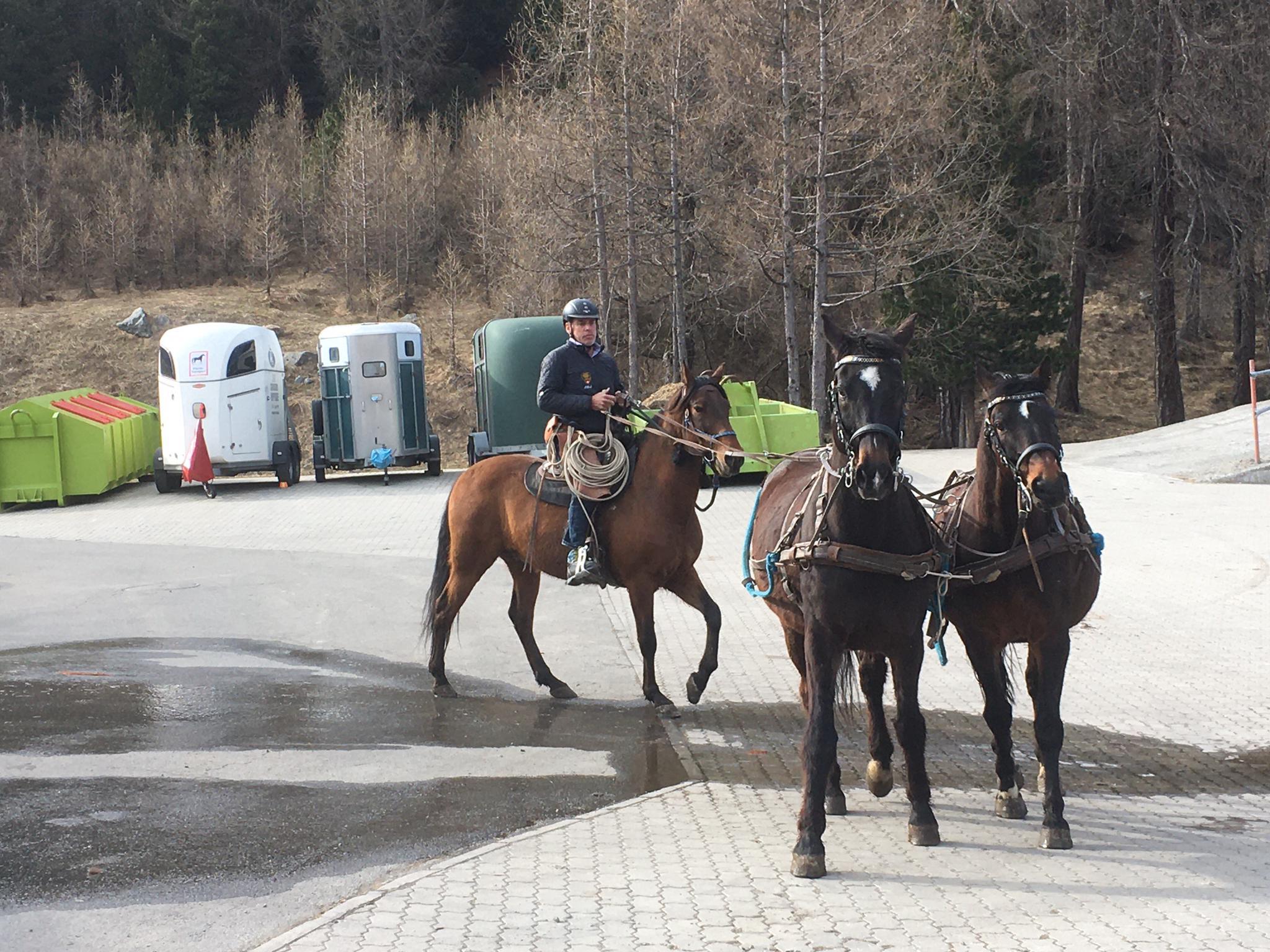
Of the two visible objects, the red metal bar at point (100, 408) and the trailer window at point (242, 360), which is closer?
the trailer window at point (242, 360)

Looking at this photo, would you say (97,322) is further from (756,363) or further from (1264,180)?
(1264,180)

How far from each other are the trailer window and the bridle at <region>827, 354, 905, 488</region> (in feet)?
64.7

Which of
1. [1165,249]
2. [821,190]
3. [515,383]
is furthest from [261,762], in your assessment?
[1165,249]

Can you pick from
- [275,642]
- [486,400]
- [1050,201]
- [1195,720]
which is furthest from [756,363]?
[1195,720]

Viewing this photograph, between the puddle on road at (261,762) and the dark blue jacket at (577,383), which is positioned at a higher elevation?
the dark blue jacket at (577,383)

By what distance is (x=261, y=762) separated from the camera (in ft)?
24.8

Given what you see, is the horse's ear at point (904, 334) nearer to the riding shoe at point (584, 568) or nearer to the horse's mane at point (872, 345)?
the horse's mane at point (872, 345)

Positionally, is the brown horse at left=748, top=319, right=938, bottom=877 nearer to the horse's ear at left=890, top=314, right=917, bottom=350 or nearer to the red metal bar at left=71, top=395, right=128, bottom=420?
the horse's ear at left=890, top=314, right=917, bottom=350

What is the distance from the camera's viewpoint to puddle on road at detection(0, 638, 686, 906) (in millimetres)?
5852

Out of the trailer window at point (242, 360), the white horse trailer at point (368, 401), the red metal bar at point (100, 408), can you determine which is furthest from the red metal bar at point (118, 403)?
the white horse trailer at point (368, 401)

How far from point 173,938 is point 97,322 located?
40.0 m

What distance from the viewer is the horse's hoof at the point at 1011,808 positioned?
632 centimetres

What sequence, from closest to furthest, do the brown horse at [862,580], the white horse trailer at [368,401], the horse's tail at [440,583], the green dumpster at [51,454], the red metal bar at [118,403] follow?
1. the brown horse at [862,580]
2. the horse's tail at [440,583]
3. the green dumpster at [51,454]
4. the white horse trailer at [368,401]
5. the red metal bar at [118,403]

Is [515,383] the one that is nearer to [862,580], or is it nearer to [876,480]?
[862,580]
